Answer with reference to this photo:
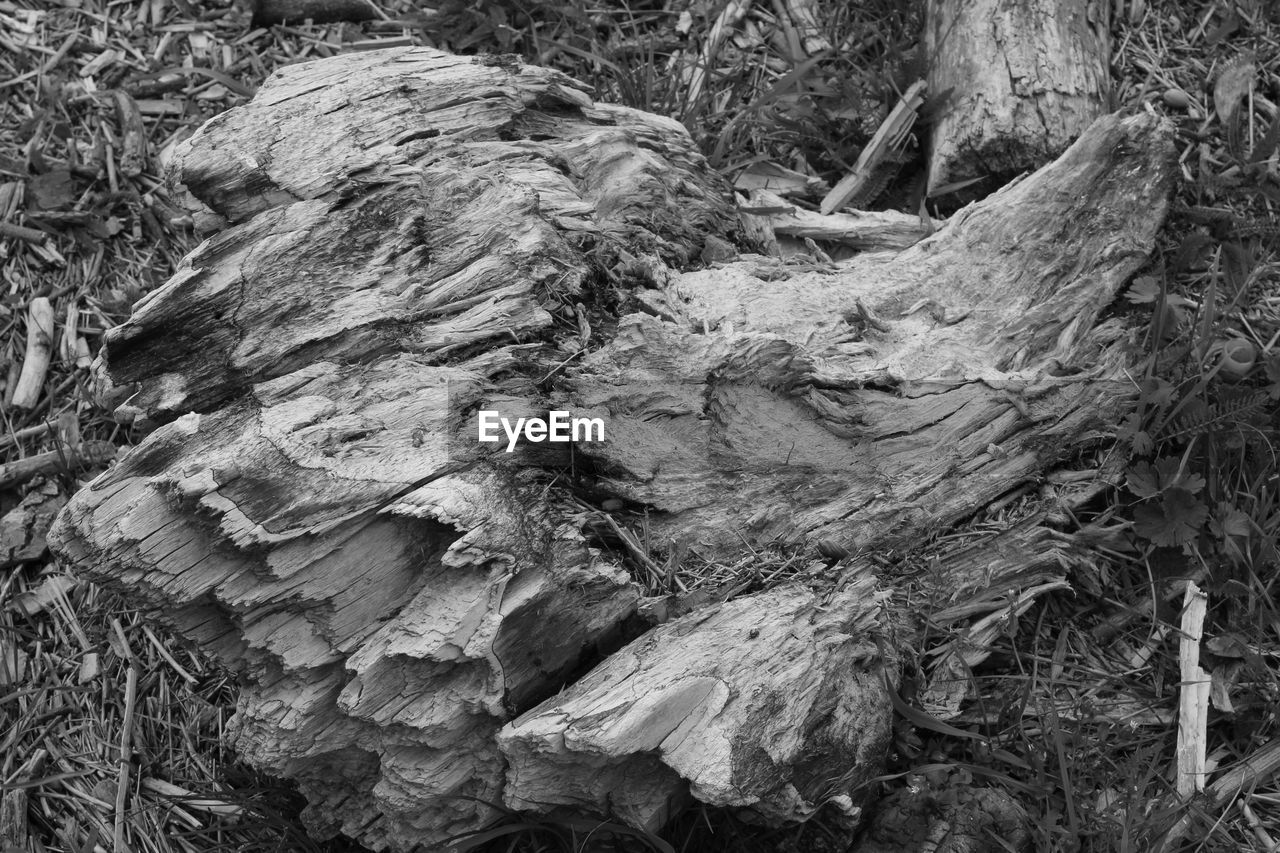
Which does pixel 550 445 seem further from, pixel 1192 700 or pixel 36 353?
pixel 36 353

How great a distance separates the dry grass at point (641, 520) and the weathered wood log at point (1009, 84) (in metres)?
0.24

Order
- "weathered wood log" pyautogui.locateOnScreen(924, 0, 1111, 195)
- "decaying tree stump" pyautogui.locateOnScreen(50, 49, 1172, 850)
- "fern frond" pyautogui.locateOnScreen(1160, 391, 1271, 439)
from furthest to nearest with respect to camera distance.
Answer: "weathered wood log" pyautogui.locateOnScreen(924, 0, 1111, 195) → "fern frond" pyautogui.locateOnScreen(1160, 391, 1271, 439) → "decaying tree stump" pyautogui.locateOnScreen(50, 49, 1172, 850)

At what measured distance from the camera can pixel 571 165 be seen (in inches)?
132

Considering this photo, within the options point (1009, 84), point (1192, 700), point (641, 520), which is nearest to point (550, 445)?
point (641, 520)

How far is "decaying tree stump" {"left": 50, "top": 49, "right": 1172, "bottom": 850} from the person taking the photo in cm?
256

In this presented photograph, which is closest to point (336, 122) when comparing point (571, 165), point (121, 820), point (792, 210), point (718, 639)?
point (571, 165)

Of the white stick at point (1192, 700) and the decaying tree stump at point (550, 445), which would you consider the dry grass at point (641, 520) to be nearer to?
the white stick at point (1192, 700)

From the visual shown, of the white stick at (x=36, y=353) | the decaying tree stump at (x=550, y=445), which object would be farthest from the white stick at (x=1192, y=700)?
the white stick at (x=36, y=353)

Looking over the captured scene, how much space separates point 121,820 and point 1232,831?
3.39 metres

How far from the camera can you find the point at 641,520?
9.51 feet

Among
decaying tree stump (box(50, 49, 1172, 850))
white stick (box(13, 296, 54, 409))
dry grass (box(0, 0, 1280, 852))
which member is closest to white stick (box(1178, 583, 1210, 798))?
dry grass (box(0, 0, 1280, 852))

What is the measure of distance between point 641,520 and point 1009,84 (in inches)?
91.3

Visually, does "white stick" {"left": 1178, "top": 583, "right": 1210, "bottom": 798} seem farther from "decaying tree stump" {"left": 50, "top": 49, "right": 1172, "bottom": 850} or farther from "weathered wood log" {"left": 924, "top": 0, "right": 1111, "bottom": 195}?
"weathered wood log" {"left": 924, "top": 0, "right": 1111, "bottom": 195}

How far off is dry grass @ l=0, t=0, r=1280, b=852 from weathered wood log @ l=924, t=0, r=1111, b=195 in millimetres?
241
